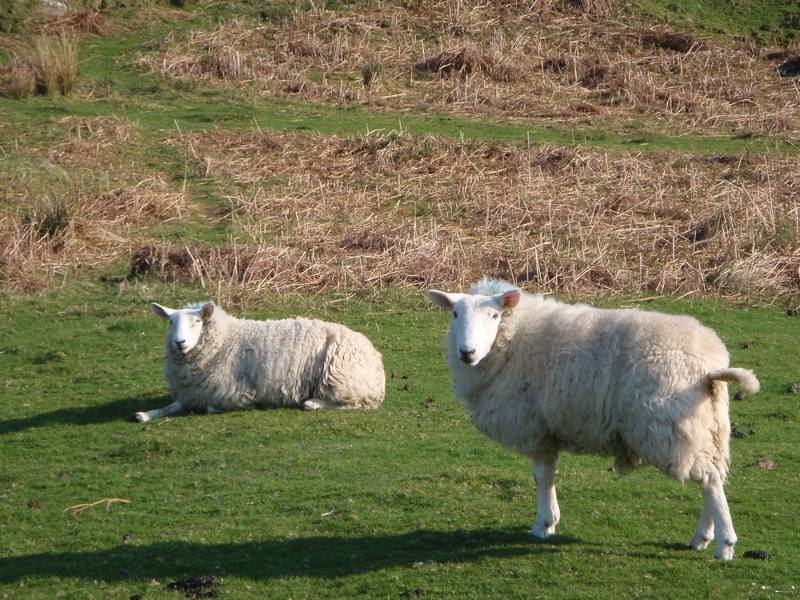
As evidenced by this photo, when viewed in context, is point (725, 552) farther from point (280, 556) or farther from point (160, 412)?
point (160, 412)

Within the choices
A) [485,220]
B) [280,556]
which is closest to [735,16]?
[485,220]

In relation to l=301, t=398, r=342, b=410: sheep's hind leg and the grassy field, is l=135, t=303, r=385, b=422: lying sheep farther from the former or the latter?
the grassy field

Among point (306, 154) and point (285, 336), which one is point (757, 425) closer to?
point (285, 336)

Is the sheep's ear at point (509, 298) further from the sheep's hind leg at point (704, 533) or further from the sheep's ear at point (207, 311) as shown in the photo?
the sheep's ear at point (207, 311)

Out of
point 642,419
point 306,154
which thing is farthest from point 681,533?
point 306,154

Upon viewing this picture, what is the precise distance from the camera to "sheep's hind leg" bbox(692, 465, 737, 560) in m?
7.71

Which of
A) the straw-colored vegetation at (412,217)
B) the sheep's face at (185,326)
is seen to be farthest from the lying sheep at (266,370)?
the straw-colored vegetation at (412,217)

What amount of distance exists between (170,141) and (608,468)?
16086mm

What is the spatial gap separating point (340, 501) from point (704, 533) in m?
3.02

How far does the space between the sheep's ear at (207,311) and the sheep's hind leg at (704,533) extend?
6610 millimetres

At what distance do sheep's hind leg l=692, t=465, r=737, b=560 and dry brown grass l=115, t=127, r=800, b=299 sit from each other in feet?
34.1

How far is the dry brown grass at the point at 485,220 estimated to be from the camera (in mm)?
18500

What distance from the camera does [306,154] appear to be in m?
24.3

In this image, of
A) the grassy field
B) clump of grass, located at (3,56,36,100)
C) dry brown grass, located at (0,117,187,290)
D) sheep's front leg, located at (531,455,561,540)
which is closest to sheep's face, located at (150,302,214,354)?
the grassy field
